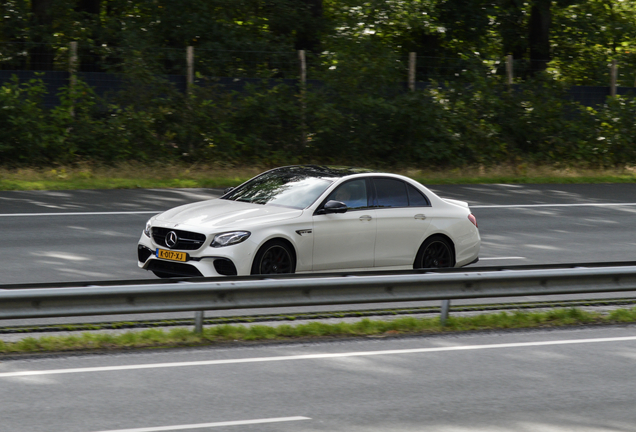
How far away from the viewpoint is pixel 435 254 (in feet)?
38.0

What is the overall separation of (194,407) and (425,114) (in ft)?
62.5

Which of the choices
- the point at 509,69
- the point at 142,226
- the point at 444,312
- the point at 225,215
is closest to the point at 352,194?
the point at 225,215

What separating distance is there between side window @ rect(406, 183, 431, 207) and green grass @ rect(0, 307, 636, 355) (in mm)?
2231

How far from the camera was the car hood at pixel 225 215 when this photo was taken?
1000 cm

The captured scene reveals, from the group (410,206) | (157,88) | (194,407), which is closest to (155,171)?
(157,88)

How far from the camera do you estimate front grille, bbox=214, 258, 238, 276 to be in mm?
9734

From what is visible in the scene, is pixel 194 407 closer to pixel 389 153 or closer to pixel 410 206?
pixel 410 206

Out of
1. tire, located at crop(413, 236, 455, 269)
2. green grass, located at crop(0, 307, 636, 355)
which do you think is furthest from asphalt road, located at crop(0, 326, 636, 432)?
tire, located at crop(413, 236, 455, 269)

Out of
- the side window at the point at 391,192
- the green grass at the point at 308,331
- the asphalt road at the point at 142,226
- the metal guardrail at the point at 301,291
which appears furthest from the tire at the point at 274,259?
the side window at the point at 391,192

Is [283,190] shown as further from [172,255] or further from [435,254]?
[435,254]

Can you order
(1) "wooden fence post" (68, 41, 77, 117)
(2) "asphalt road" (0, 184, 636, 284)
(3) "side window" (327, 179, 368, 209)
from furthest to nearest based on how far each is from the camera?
(1) "wooden fence post" (68, 41, 77, 117), (2) "asphalt road" (0, 184, 636, 284), (3) "side window" (327, 179, 368, 209)

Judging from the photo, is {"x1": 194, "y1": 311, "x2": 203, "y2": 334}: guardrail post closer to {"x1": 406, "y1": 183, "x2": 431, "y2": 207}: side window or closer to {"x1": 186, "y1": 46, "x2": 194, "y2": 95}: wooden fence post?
{"x1": 406, "y1": 183, "x2": 431, "y2": 207}: side window

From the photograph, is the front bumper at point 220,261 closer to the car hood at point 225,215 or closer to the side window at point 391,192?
the car hood at point 225,215

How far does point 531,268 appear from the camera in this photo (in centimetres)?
939
